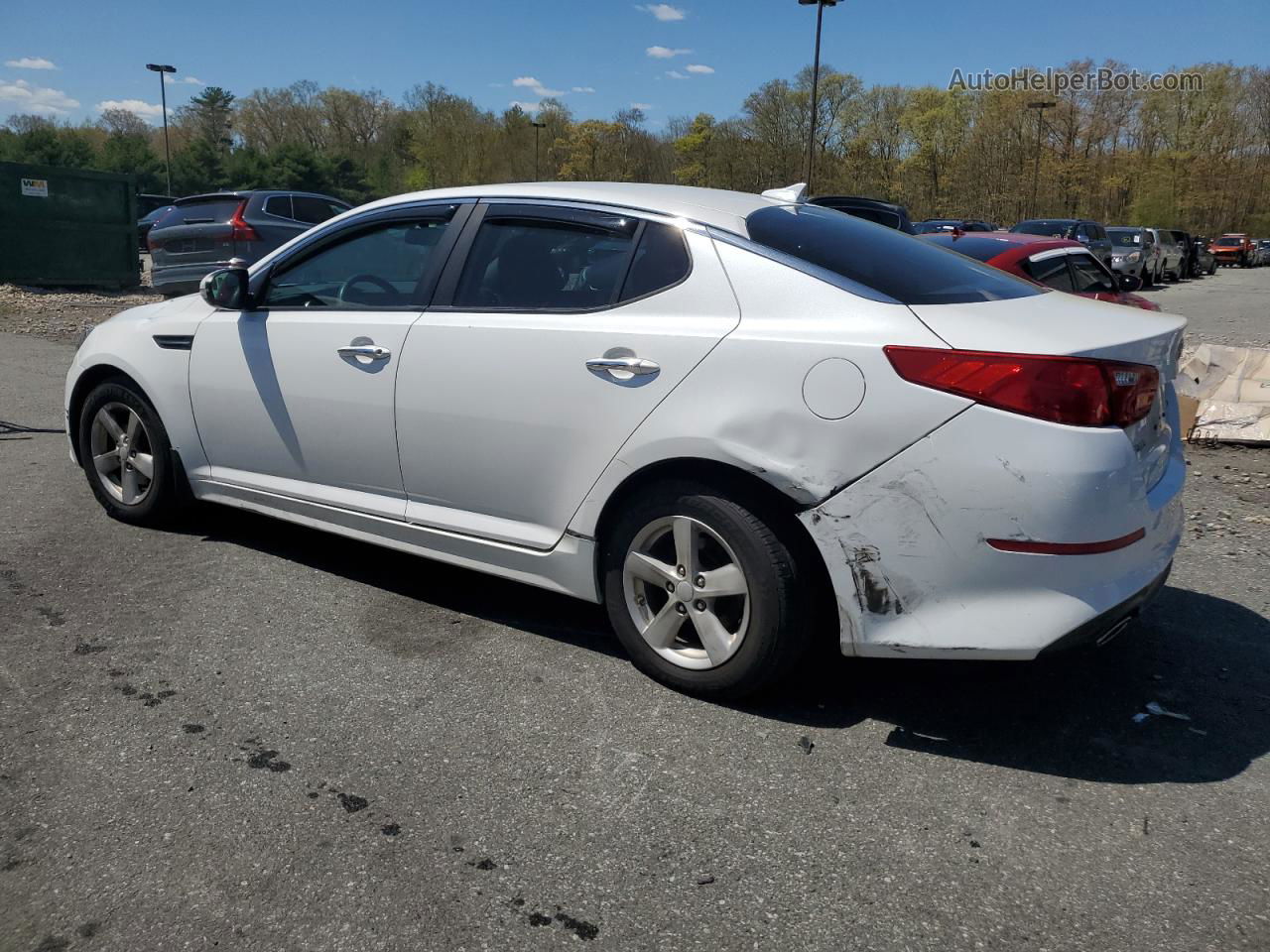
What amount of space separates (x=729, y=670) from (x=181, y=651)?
1931mm

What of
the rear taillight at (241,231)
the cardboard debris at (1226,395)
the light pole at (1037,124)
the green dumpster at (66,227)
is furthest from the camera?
the light pole at (1037,124)

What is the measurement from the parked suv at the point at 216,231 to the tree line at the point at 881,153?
3862 cm

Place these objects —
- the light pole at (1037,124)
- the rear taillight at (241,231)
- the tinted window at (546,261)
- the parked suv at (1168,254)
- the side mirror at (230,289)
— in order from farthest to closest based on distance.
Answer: the light pole at (1037,124)
the parked suv at (1168,254)
the rear taillight at (241,231)
the side mirror at (230,289)
the tinted window at (546,261)

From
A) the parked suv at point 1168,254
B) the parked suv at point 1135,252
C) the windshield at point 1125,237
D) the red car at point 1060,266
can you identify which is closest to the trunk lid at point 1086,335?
the red car at point 1060,266

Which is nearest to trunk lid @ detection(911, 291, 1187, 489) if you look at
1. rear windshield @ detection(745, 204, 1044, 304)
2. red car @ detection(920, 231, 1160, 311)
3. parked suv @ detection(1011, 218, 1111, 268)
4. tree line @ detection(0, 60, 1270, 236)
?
rear windshield @ detection(745, 204, 1044, 304)

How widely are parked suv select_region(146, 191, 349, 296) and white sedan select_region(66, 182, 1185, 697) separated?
33.4 feet

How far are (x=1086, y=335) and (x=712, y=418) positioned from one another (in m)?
1.08

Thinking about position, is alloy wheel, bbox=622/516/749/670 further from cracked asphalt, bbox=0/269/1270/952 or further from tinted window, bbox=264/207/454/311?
tinted window, bbox=264/207/454/311

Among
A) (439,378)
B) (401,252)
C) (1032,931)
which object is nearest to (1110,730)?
(1032,931)

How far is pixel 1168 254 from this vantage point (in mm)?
33812

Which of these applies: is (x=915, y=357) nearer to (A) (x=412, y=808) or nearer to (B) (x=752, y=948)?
(B) (x=752, y=948)

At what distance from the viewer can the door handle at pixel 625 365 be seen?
3.28m

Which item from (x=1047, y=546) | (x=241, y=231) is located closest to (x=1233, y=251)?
(x=241, y=231)

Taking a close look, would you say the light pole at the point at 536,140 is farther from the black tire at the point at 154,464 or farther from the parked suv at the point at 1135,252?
the black tire at the point at 154,464
